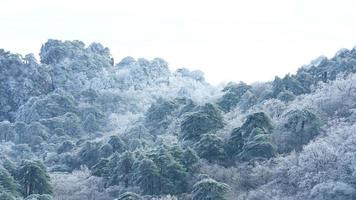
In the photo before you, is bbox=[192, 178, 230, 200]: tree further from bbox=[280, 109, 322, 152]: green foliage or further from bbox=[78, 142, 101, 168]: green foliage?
bbox=[78, 142, 101, 168]: green foliage

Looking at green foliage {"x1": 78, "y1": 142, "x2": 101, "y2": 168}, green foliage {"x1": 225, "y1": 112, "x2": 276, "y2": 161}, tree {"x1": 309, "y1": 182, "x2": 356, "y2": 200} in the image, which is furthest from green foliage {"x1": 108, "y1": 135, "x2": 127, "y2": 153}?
tree {"x1": 309, "y1": 182, "x2": 356, "y2": 200}

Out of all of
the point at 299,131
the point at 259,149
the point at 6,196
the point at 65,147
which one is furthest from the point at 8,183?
the point at 65,147

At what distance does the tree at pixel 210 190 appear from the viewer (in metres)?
41.0

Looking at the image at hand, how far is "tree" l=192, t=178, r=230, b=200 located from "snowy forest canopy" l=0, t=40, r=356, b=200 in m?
0.07

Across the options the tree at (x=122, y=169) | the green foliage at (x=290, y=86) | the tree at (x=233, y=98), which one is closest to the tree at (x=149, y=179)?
the tree at (x=122, y=169)

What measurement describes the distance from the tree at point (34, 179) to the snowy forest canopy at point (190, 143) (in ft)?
0.28

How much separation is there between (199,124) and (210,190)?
17.5 m

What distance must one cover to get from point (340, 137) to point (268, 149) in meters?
5.94

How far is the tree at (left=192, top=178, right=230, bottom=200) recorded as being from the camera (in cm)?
4097

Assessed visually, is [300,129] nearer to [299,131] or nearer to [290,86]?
[299,131]

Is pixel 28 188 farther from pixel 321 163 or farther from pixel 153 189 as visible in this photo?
pixel 321 163

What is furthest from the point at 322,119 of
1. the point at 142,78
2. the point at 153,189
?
the point at 142,78

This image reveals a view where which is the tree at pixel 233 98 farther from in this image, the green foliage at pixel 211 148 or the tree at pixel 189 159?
the tree at pixel 189 159

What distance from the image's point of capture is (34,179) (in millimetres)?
49469
